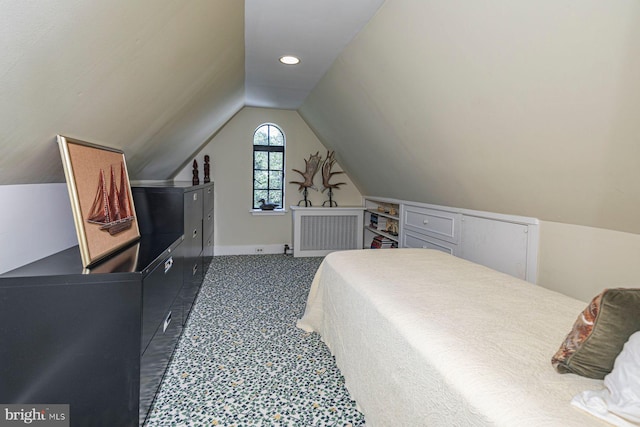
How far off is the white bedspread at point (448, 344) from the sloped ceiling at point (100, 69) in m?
1.43

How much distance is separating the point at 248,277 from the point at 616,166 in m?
3.28

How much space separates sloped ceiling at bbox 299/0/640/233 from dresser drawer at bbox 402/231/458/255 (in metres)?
0.44

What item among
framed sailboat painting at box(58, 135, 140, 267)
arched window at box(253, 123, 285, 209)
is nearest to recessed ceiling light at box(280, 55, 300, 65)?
framed sailboat painting at box(58, 135, 140, 267)

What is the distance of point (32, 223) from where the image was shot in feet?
4.99

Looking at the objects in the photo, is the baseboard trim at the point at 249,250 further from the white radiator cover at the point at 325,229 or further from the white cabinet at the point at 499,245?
the white cabinet at the point at 499,245

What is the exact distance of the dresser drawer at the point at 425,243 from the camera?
120 inches

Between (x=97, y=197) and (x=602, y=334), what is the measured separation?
1.99 m

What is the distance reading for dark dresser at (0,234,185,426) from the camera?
118cm

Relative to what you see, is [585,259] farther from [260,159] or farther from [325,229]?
[260,159]

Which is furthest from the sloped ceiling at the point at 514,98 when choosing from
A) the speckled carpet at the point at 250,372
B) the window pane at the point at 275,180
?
the window pane at the point at 275,180

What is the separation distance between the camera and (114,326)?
4.13 feet

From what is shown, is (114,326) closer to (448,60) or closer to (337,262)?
(337,262)

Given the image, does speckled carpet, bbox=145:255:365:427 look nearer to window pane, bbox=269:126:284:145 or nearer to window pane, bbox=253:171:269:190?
window pane, bbox=253:171:269:190

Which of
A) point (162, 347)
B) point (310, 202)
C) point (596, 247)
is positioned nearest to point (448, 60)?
point (596, 247)
